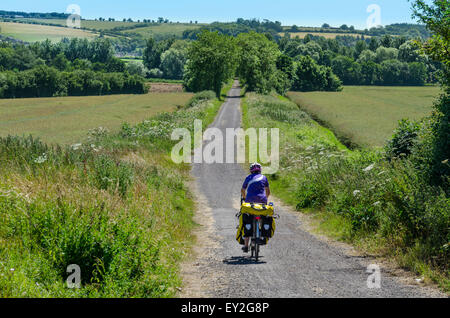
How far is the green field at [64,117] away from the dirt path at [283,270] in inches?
1387

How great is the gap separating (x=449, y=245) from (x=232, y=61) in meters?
91.7

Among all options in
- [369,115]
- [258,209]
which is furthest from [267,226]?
[369,115]

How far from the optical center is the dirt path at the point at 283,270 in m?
7.86

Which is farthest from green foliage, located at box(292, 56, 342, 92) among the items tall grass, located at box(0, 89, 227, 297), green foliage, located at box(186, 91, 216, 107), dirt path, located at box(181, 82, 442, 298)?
tall grass, located at box(0, 89, 227, 297)

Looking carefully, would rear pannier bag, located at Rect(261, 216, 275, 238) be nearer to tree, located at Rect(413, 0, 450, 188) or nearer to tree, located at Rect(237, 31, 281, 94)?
tree, located at Rect(413, 0, 450, 188)

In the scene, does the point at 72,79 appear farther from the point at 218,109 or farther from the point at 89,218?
the point at 89,218

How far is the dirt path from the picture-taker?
7.86 m

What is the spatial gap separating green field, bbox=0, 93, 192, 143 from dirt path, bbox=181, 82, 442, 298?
35.2m

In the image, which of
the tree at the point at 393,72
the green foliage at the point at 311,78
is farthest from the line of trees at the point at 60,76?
the tree at the point at 393,72

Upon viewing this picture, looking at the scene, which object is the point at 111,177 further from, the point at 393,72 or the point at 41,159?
the point at 393,72

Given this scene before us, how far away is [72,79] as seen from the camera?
126 m

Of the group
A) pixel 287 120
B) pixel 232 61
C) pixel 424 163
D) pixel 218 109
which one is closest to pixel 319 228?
pixel 424 163

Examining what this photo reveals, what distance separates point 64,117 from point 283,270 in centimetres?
6966

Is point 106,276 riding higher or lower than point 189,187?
higher
